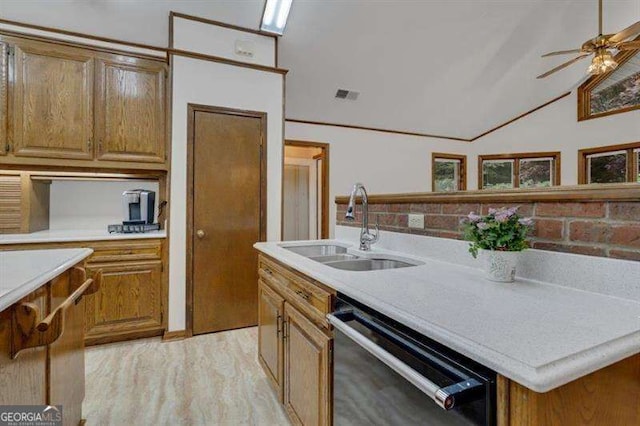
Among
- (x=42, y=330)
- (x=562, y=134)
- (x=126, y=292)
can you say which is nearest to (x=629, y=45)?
(x=562, y=134)

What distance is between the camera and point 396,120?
5.32 metres

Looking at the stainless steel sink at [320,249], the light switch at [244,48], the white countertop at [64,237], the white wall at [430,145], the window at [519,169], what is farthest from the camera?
the window at [519,169]

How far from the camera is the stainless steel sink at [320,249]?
2182 mm

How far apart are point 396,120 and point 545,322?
4913 millimetres

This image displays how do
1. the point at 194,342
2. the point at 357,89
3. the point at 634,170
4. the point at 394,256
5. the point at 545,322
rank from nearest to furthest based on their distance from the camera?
the point at 545,322 < the point at 394,256 < the point at 194,342 < the point at 357,89 < the point at 634,170

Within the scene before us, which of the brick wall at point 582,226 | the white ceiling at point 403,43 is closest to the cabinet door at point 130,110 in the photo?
the white ceiling at point 403,43

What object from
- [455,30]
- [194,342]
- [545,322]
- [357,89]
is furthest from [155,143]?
[455,30]

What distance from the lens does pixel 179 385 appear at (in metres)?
2.12

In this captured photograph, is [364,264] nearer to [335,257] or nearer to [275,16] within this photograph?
[335,257]

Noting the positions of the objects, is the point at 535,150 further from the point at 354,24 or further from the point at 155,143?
the point at 155,143

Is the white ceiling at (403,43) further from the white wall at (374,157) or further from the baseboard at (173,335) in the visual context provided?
the baseboard at (173,335)

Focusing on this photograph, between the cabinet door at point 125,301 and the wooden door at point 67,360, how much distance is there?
3.50ft

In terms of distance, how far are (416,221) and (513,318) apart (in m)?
0.96

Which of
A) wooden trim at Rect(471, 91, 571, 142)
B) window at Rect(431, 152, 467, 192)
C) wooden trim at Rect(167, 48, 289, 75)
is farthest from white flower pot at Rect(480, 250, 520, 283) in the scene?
wooden trim at Rect(471, 91, 571, 142)
